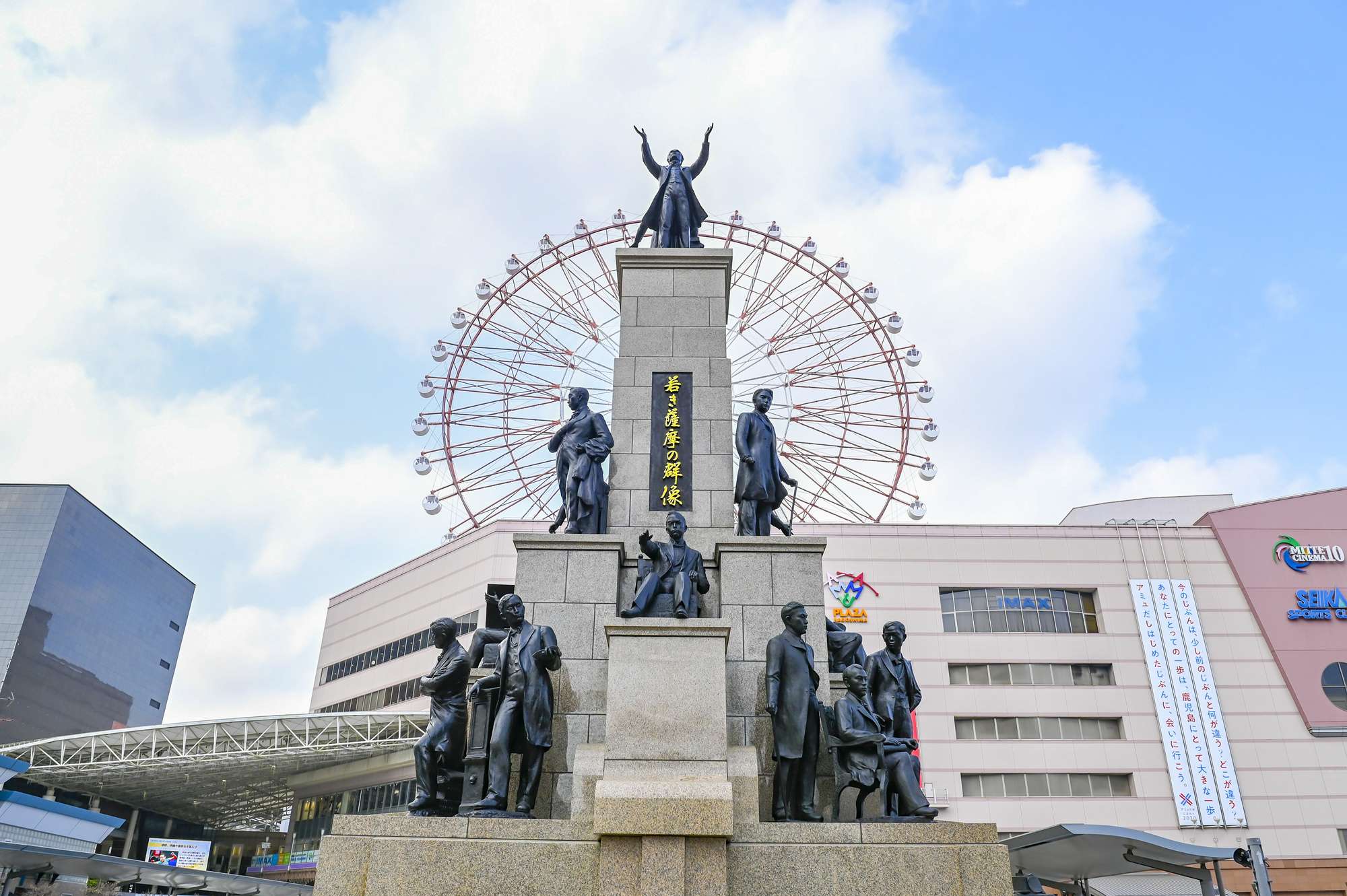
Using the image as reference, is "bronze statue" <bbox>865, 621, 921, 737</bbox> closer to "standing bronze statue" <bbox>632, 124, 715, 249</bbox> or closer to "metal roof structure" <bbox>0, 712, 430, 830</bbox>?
"standing bronze statue" <bbox>632, 124, 715, 249</bbox>

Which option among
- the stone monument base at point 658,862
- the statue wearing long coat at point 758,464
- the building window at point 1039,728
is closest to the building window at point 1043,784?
the building window at point 1039,728

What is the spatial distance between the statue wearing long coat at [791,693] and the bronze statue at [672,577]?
107 cm

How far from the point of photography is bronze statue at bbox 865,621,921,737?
9555mm

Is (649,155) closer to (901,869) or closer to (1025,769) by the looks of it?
(901,869)

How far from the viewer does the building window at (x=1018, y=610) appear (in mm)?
38438

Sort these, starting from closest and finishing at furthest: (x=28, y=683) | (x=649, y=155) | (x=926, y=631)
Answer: (x=649, y=155) < (x=926, y=631) < (x=28, y=683)

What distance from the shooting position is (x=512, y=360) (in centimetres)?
3638

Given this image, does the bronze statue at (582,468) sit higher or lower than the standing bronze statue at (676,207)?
lower

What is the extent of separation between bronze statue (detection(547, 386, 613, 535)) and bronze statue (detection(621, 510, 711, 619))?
43.8 inches

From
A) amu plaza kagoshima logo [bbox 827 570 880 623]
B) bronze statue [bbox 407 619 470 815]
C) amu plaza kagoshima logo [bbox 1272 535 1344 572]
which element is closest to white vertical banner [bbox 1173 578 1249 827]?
amu plaza kagoshima logo [bbox 1272 535 1344 572]

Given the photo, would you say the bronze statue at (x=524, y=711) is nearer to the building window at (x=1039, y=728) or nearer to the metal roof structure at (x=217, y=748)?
the metal roof structure at (x=217, y=748)

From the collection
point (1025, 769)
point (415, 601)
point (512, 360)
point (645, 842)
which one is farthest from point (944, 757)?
point (645, 842)

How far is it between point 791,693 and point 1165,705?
33.6m

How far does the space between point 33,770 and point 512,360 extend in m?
27.4
